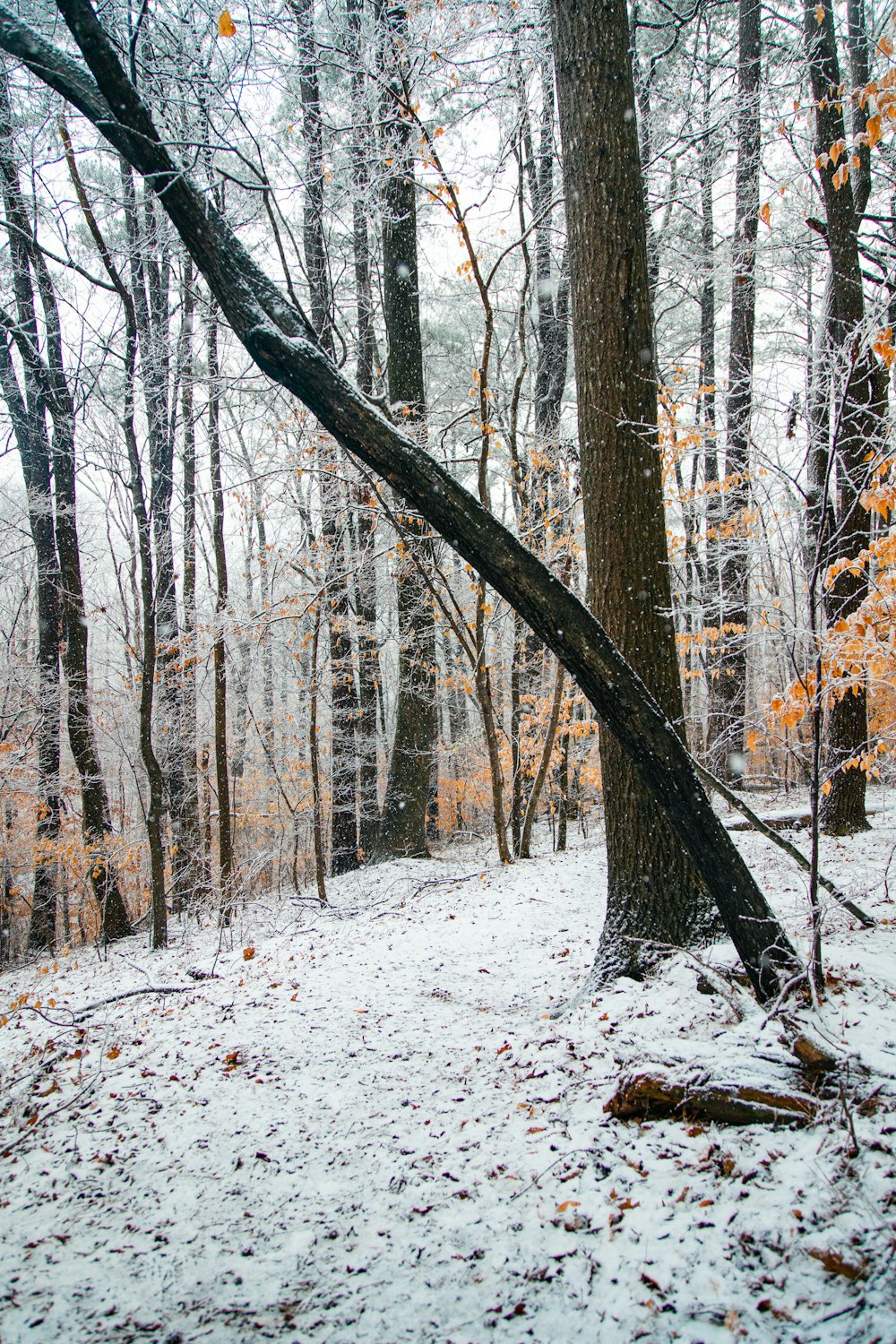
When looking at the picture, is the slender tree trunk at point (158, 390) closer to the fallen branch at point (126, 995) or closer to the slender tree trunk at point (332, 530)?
the slender tree trunk at point (332, 530)

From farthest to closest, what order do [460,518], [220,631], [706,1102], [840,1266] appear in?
[220,631]
[460,518]
[706,1102]
[840,1266]

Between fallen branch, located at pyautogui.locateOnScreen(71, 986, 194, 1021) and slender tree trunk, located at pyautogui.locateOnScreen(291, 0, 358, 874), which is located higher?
slender tree trunk, located at pyautogui.locateOnScreen(291, 0, 358, 874)

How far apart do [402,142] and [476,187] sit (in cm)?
79

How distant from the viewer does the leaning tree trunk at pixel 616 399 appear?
306cm

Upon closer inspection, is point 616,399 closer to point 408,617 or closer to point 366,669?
point 408,617

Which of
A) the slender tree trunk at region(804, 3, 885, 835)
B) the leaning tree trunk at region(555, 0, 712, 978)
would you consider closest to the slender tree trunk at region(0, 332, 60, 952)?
the leaning tree trunk at region(555, 0, 712, 978)

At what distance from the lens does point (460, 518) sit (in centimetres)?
240

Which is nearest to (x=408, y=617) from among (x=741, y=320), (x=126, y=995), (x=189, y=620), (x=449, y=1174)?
(x=189, y=620)

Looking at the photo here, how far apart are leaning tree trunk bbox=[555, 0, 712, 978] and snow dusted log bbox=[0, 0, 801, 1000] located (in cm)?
65

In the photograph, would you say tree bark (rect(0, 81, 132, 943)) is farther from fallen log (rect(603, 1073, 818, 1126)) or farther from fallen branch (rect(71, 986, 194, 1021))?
fallen log (rect(603, 1073, 818, 1126))

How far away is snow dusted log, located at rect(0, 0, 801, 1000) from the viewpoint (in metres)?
2.36

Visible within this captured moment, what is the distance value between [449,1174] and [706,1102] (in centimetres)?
83

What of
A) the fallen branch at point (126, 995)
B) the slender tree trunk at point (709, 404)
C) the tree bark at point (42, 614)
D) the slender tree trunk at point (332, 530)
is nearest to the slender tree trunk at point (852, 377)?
the slender tree trunk at point (709, 404)

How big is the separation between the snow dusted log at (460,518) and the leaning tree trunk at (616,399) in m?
0.65
